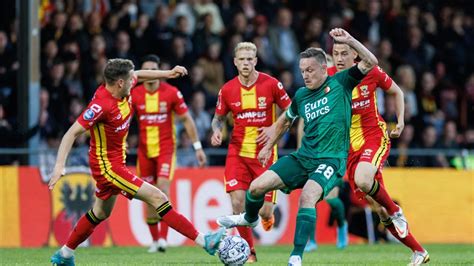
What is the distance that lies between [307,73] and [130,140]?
8.19m

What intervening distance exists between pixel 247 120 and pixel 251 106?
185 millimetres

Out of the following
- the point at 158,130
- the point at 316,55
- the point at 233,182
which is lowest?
the point at 233,182

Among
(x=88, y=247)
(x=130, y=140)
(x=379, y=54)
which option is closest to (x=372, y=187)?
(x=88, y=247)

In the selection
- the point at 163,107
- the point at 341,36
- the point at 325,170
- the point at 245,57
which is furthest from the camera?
the point at 163,107

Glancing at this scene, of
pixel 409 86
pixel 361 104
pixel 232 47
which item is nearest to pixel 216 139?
pixel 361 104

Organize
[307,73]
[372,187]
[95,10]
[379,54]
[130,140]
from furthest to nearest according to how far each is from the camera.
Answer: [379,54]
[95,10]
[130,140]
[372,187]
[307,73]

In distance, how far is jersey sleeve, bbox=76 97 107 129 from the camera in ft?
39.1

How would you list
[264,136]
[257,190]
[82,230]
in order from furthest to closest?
[264,136] → [82,230] → [257,190]

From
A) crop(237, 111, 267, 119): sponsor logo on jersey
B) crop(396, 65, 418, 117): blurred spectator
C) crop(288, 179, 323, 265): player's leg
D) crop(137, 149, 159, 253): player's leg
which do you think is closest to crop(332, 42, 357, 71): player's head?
crop(237, 111, 267, 119): sponsor logo on jersey

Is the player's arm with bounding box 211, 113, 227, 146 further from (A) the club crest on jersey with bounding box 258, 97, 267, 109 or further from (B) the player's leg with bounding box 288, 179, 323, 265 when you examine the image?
(B) the player's leg with bounding box 288, 179, 323, 265

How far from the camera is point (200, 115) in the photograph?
20.7 metres

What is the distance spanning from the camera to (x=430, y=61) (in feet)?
80.3

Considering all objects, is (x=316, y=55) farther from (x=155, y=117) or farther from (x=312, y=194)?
(x=155, y=117)

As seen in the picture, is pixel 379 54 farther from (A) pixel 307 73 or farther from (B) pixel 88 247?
(A) pixel 307 73
